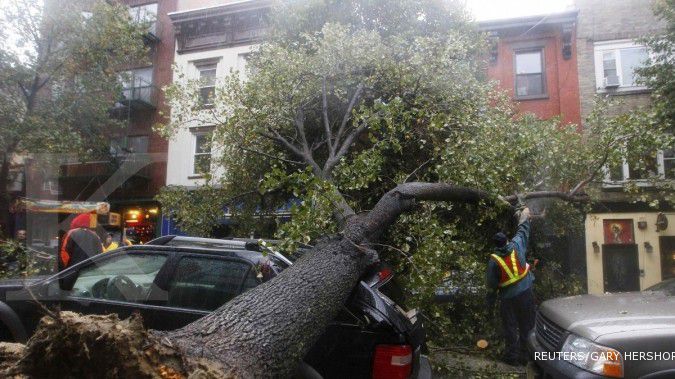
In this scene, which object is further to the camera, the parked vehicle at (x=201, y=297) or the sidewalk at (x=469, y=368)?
the sidewalk at (x=469, y=368)

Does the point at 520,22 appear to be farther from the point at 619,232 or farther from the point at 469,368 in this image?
the point at 469,368

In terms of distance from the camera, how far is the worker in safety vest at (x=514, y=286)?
223 inches

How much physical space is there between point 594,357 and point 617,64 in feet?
41.0

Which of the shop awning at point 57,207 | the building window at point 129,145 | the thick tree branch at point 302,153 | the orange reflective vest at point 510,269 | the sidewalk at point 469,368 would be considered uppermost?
the building window at point 129,145

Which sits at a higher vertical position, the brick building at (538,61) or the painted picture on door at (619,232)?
the brick building at (538,61)

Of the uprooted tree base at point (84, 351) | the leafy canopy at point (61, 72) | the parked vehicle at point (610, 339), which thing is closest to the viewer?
the uprooted tree base at point (84, 351)

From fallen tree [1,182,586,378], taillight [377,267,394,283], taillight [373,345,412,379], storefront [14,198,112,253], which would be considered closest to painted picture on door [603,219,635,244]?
fallen tree [1,182,586,378]

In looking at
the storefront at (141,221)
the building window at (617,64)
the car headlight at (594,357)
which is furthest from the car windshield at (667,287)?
the storefront at (141,221)

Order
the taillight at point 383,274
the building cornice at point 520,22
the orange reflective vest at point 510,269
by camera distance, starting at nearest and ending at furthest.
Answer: the taillight at point 383,274 → the orange reflective vest at point 510,269 → the building cornice at point 520,22

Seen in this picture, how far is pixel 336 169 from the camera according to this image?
251 inches

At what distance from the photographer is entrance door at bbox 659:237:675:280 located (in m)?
12.4

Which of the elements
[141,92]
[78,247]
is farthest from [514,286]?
[141,92]

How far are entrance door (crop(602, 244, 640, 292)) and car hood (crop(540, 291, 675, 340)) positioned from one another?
929cm

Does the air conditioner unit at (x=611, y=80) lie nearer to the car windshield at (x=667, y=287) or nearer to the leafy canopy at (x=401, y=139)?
the leafy canopy at (x=401, y=139)
